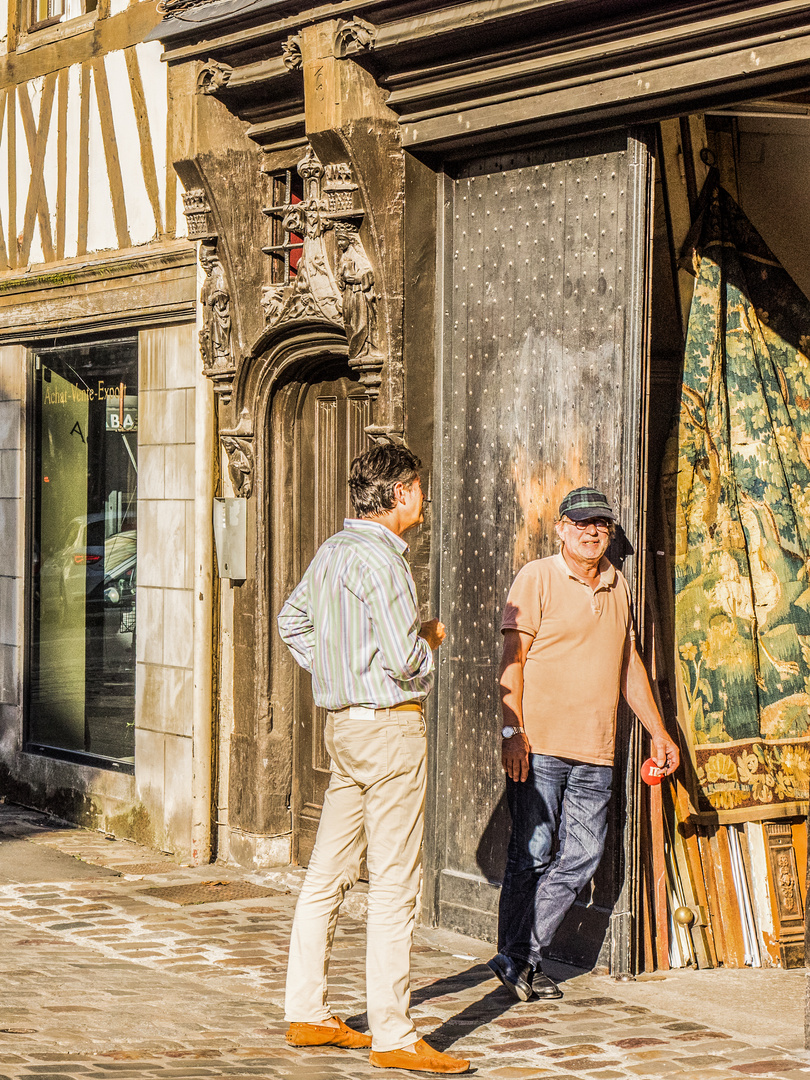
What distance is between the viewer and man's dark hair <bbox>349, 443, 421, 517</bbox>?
5367mm

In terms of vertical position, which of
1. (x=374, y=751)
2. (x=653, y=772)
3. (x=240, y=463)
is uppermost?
(x=240, y=463)

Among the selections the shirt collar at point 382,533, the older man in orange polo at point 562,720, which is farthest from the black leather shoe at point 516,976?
the shirt collar at point 382,533

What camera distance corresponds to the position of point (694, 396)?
6.96m

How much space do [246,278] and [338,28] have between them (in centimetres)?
154

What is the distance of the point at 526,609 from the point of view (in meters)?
6.41

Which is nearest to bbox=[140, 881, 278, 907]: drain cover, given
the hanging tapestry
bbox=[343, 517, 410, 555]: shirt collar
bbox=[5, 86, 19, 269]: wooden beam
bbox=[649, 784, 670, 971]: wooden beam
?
bbox=[649, 784, 670, 971]: wooden beam

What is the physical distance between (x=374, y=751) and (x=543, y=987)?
5.27 feet

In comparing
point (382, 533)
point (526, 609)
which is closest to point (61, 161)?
point (526, 609)

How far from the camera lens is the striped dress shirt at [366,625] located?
5.16 m

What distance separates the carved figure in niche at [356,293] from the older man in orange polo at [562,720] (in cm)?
187

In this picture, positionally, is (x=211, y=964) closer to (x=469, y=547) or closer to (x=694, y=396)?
(x=469, y=547)

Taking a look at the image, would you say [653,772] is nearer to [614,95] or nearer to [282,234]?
[614,95]

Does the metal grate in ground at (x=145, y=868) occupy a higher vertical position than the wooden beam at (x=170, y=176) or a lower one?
lower

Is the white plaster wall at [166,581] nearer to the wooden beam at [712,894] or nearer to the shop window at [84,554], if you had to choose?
the shop window at [84,554]
